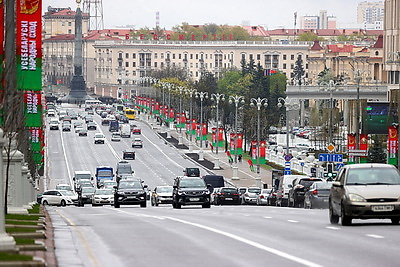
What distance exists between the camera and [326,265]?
1811 cm

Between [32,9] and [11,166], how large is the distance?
28.6 feet

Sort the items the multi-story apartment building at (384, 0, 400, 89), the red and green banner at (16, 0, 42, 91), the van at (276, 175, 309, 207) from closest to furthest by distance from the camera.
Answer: the red and green banner at (16, 0, 42, 91) < the van at (276, 175, 309, 207) < the multi-story apartment building at (384, 0, 400, 89)

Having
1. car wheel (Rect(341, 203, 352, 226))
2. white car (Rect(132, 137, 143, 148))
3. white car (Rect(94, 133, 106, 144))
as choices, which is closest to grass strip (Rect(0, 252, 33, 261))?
car wheel (Rect(341, 203, 352, 226))

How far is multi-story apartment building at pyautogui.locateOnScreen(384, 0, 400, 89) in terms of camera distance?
114281 mm

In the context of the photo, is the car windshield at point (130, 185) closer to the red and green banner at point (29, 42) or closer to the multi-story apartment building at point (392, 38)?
the red and green banner at point (29, 42)

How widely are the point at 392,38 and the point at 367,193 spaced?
91.8 meters

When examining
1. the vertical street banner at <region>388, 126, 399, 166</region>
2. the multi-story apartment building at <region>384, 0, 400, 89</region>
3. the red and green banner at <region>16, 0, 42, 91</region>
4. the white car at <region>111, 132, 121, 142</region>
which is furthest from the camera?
the white car at <region>111, 132, 121, 142</region>

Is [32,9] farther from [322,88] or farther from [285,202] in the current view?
[322,88]

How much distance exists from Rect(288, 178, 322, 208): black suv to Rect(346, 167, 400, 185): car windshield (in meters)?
26.1

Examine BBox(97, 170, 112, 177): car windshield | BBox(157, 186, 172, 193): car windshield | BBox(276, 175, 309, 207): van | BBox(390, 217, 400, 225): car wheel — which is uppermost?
BBox(390, 217, 400, 225): car wheel

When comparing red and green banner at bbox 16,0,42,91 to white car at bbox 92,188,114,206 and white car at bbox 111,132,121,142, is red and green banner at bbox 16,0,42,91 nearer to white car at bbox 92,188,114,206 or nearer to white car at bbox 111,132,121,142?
white car at bbox 92,188,114,206

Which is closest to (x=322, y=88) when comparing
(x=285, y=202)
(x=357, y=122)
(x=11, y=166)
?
(x=357, y=122)

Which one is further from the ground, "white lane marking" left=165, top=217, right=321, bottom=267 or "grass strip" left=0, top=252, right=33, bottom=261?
"grass strip" left=0, top=252, right=33, bottom=261

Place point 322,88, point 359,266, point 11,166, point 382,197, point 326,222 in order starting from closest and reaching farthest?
point 359,266 → point 382,197 → point 326,222 → point 11,166 → point 322,88
